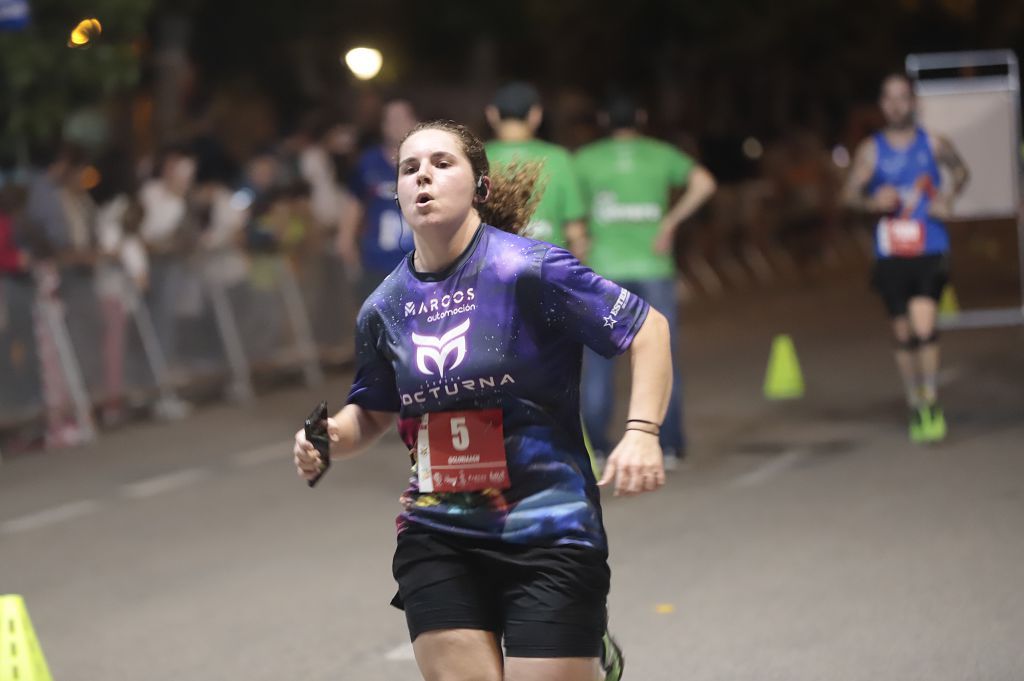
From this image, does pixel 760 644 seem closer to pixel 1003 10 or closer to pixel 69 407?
pixel 69 407

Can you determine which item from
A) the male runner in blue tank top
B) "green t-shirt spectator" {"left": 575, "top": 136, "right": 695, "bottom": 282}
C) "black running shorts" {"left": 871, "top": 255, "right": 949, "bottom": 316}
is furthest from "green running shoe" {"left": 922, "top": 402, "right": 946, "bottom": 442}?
"green t-shirt spectator" {"left": 575, "top": 136, "right": 695, "bottom": 282}

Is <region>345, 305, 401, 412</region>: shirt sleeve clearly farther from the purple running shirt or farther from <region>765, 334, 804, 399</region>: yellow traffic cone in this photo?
<region>765, 334, 804, 399</region>: yellow traffic cone

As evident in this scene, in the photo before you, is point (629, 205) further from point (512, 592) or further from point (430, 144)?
point (512, 592)

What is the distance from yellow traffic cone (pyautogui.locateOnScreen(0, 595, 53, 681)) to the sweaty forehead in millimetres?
2279

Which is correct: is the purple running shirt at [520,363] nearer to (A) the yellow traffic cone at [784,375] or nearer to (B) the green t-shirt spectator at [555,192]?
(B) the green t-shirt spectator at [555,192]

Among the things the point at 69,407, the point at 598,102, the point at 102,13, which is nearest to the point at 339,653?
the point at 69,407

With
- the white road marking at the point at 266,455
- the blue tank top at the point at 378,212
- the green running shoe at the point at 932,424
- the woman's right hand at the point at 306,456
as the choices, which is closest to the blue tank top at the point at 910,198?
the green running shoe at the point at 932,424

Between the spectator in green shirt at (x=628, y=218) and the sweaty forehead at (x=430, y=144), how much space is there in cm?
595

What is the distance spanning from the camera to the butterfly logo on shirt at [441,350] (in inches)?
181

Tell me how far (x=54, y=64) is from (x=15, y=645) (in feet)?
38.9

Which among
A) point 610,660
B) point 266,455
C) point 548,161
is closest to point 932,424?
point 548,161

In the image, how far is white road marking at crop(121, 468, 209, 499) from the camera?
37.6 feet

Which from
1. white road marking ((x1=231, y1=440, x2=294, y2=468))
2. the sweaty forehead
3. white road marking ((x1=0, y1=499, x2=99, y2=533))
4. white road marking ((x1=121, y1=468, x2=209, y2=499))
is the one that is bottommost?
white road marking ((x1=231, y1=440, x2=294, y2=468))

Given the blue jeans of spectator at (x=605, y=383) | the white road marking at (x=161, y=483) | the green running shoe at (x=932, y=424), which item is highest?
the blue jeans of spectator at (x=605, y=383)
